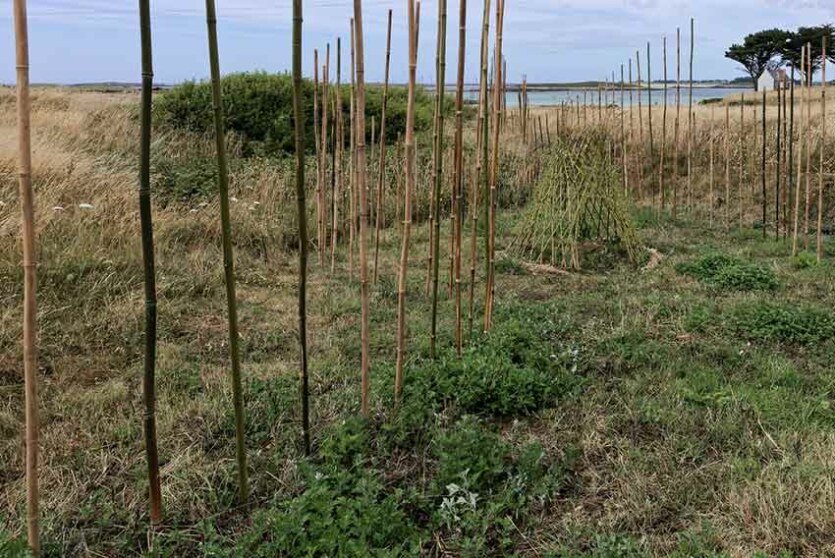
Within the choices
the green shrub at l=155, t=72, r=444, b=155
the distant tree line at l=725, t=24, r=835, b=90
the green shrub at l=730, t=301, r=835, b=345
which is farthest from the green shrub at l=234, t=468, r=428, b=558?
the distant tree line at l=725, t=24, r=835, b=90

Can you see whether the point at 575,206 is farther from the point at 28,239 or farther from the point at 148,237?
the point at 28,239

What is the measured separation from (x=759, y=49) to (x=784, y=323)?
21929 mm

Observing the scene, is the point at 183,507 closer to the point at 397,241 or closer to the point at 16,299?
the point at 16,299

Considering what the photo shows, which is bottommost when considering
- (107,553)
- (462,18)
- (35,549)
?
(107,553)

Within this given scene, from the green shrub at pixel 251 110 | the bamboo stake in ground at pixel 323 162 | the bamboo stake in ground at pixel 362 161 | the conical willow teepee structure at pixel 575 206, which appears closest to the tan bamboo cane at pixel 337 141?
the bamboo stake in ground at pixel 323 162

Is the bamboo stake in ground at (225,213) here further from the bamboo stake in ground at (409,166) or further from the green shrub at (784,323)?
the green shrub at (784,323)

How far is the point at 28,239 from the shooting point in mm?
1471

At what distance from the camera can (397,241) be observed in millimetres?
5785

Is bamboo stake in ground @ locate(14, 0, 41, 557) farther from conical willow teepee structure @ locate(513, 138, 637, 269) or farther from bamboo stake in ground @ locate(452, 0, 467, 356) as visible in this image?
conical willow teepee structure @ locate(513, 138, 637, 269)

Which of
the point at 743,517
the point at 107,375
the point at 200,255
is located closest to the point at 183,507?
the point at 107,375

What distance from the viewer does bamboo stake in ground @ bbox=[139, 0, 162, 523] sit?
5.08 feet

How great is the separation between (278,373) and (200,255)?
2.04 metres

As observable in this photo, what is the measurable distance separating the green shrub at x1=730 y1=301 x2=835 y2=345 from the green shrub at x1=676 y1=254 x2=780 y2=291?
631mm

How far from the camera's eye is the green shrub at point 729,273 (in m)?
4.22
